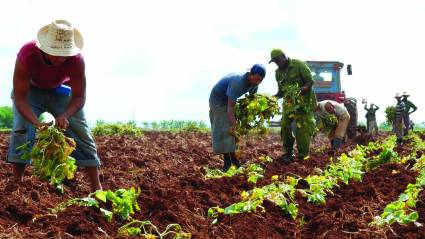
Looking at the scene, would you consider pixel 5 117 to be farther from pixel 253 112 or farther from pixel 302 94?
pixel 253 112

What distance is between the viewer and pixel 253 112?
7.93m

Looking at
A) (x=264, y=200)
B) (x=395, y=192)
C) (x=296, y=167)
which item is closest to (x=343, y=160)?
(x=296, y=167)

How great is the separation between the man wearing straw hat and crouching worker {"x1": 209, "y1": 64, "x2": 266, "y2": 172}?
2367 mm

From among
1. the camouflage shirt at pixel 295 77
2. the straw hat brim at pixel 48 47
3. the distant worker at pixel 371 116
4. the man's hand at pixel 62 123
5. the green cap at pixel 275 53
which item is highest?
the green cap at pixel 275 53

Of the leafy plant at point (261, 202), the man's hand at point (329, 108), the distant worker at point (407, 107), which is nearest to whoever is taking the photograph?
the leafy plant at point (261, 202)

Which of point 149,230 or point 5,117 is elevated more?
point 5,117

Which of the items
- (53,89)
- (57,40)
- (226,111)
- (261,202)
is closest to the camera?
(261,202)

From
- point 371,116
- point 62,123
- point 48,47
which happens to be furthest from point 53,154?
point 371,116

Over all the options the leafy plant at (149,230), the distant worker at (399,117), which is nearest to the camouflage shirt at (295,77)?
the leafy plant at (149,230)

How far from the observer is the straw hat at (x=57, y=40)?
486cm

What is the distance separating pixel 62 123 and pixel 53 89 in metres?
0.59

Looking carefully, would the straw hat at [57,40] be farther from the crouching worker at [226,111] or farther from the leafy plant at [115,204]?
the crouching worker at [226,111]

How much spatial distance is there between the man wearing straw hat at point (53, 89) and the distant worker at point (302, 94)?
4003 millimetres

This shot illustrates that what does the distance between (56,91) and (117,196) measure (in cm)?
146
